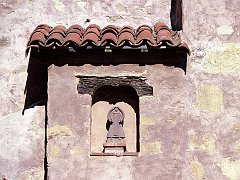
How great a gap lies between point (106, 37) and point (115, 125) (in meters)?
0.87

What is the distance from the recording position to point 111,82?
554cm

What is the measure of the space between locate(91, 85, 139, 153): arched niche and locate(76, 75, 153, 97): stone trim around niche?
0.12m

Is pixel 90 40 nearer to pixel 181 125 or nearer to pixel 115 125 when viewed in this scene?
pixel 115 125

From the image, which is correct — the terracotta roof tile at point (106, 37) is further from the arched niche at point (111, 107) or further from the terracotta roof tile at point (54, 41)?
the arched niche at point (111, 107)

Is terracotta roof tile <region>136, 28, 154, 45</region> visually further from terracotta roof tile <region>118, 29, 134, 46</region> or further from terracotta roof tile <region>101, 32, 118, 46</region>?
terracotta roof tile <region>101, 32, 118, 46</region>

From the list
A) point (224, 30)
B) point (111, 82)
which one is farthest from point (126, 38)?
point (224, 30)

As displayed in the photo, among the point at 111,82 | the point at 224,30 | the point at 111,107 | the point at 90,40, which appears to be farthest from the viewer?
the point at 111,107

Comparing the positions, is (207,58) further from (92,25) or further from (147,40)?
(92,25)

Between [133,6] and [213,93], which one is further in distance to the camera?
[133,6]

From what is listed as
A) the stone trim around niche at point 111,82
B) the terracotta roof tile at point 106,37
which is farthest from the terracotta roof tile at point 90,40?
the stone trim around niche at point 111,82

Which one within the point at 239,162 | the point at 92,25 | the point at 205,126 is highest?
the point at 92,25

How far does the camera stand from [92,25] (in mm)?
5777

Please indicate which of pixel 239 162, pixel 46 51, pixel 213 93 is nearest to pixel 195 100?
pixel 213 93

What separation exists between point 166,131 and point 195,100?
0.42 meters
